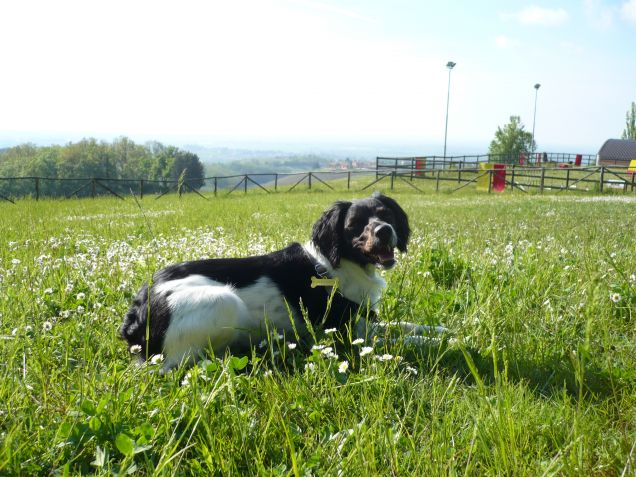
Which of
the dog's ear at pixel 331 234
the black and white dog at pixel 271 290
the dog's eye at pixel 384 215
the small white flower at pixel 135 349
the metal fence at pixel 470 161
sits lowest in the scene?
the small white flower at pixel 135 349

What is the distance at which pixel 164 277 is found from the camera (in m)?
3.95

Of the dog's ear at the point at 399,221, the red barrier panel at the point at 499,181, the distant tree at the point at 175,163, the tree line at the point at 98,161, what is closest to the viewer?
the dog's ear at the point at 399,221

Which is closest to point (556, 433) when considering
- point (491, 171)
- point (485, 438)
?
point (485, 438)

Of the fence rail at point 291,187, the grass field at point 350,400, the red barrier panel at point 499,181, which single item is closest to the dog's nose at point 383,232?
the grass field at point 350,400

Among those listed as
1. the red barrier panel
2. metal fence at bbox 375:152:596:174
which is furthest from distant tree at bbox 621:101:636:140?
the red barrier panel

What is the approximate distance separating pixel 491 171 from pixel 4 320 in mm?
30275

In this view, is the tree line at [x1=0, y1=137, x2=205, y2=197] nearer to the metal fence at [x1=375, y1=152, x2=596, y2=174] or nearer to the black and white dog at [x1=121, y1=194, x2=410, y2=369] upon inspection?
the metal fence at [x1=375, y1=152, x2=596, y2=174]

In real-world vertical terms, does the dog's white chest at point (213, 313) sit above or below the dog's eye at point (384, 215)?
below

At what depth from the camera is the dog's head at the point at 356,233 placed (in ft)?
13.8

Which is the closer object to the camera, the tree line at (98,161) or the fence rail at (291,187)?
the fence rail at (291,187)

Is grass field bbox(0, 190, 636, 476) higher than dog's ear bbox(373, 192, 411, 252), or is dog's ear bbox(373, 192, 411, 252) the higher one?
dog's ear bbox(373, 192, 411, 252)

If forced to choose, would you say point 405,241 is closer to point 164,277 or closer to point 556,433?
point 164,277

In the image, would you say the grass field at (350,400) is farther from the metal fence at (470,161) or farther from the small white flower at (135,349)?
the metal fence at (470,161)

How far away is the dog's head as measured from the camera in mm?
4219
